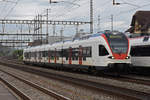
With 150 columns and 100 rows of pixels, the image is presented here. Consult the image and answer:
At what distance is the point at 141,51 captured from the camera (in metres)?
22.7

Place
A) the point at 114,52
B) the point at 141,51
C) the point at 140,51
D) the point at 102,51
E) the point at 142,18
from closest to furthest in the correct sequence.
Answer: the point at 114,52, the point at 102,51, the point at 141,51, the point at 140,51, the point at 142,18

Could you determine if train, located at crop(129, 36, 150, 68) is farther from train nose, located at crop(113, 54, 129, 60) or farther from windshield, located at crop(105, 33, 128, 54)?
train nose, located at crop(113, 54, 129, 60)

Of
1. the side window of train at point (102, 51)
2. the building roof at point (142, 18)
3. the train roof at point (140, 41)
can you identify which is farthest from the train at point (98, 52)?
the building roof at point (142, 18)

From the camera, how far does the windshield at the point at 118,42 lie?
20656 millimetres

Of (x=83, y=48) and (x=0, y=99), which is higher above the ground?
(x=83, y=48)

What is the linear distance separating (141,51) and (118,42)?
2.69 meters

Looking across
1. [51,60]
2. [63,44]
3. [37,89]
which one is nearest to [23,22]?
[51,60]

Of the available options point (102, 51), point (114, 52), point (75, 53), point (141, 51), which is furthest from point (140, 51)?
point (75, 53)

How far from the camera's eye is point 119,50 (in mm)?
20750

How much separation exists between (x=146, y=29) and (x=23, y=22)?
20.9 m

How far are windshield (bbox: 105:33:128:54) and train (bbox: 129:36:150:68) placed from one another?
175 cm

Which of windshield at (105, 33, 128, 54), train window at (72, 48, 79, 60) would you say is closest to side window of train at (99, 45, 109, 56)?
windshield at (105, 33, 128, 54)

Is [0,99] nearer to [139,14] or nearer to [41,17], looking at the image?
[41,17]

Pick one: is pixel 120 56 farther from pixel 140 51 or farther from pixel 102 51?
pixel 140 51
